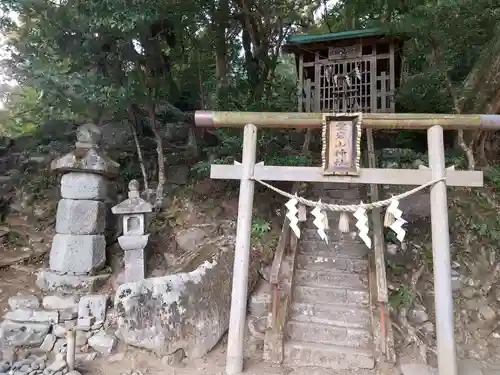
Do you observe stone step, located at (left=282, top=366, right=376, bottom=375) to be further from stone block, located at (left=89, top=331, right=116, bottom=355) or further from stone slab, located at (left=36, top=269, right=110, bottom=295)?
stone slab, located at (left=36, top=269, right=110, bottom=295)

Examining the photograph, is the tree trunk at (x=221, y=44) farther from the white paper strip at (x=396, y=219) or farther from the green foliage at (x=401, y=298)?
the green foliage at (x=401, y=298)

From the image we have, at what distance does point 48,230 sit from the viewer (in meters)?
7.98

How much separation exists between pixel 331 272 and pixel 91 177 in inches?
185

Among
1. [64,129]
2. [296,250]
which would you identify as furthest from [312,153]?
[64,129]

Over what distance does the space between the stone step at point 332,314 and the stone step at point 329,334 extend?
0.09 meters

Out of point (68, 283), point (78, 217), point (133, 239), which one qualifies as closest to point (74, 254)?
point (68, 283)

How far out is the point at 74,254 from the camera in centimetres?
623

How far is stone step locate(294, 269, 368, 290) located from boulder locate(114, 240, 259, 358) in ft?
5.08

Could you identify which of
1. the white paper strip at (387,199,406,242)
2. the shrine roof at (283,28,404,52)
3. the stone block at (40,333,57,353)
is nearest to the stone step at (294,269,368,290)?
the white paper strip at (387,199,406,242)

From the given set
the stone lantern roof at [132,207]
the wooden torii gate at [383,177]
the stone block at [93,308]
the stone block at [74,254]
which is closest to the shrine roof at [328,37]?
the wooden torii gate at [383,177]

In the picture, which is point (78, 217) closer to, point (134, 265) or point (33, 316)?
point (134, 265)

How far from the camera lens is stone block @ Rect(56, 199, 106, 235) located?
633cm

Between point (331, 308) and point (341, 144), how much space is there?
273 cm

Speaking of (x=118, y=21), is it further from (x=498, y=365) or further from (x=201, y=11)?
(x=498, y=365)
